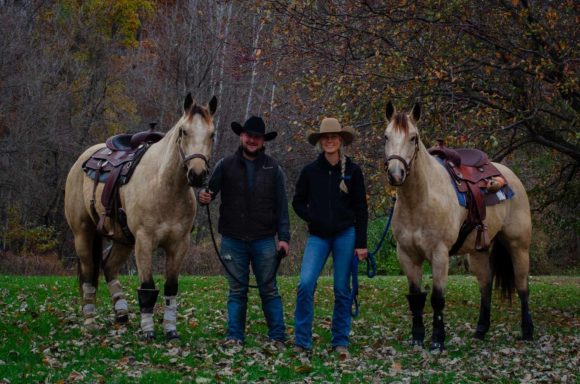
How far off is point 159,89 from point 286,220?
17.1 meters

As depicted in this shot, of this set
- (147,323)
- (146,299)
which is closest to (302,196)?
(146,299)

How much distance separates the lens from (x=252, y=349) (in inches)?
303

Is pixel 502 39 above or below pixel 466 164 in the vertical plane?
above

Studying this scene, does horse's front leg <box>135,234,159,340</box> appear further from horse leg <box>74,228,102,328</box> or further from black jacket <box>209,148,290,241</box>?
horse leg <box>74,228,102,328</box>

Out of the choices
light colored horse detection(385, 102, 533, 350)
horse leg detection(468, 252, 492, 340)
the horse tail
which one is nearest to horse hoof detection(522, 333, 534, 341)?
horse leg detection(468, 252, 492, 340)

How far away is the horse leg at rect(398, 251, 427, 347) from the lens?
8297mm

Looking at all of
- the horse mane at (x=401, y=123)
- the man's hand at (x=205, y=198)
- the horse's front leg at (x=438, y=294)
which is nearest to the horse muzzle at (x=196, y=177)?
the man's hand at (x=205, y=198)

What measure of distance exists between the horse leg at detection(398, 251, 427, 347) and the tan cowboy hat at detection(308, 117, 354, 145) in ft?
4.60

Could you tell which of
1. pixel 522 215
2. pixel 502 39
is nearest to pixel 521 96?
pixel 502 39

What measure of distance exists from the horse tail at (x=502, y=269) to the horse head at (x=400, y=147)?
2.75m

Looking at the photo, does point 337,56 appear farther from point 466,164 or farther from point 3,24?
point 3,24

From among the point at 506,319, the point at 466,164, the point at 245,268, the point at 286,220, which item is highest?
the point at 466,164

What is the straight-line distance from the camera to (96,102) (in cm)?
2428

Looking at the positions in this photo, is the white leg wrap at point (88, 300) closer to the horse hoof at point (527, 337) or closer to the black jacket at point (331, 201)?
the black jacket at point (331, 201)
